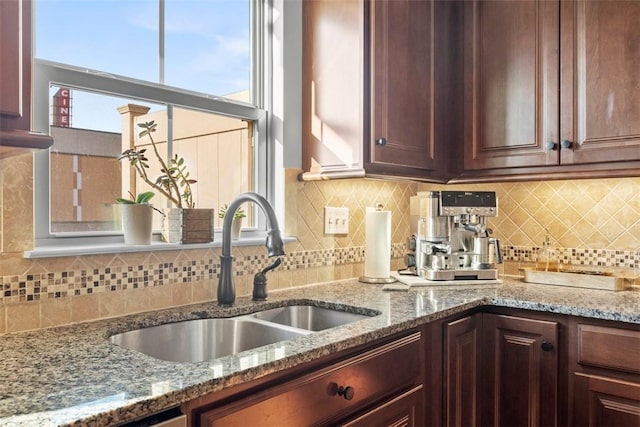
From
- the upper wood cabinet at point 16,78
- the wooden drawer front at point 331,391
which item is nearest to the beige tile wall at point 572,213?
the wooden drawer front at point 331,391

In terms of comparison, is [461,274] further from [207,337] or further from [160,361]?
[160,361]

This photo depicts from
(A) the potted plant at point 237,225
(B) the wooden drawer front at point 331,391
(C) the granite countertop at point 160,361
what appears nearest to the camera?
(C) the granite countertop at point 160,361

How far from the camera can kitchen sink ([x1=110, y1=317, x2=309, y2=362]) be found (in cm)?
144

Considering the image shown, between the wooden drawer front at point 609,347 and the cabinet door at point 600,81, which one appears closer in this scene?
the wooden drawer front at point 609,347

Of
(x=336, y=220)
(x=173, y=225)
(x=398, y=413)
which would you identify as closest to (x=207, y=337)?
(x=173, y=225)

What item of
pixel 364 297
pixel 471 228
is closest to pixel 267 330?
pixel 364 297

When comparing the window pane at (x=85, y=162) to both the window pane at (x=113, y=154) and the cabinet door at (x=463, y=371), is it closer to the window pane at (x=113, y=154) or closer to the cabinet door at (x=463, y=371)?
the window pane at (x=113, y=154)

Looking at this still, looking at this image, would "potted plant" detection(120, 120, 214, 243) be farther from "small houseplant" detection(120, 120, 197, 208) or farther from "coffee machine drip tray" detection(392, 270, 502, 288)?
"coffee machine drip tray" detection(392, 270, 502, 288)

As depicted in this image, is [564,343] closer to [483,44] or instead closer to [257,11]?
[483,44]

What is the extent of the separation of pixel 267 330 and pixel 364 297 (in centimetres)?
46

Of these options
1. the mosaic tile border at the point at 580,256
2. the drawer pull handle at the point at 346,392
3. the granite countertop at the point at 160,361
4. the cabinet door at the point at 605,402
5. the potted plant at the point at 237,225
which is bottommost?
Answer: the cabinet door at the point at 605,402

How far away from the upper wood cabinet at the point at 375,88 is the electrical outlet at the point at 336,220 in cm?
23

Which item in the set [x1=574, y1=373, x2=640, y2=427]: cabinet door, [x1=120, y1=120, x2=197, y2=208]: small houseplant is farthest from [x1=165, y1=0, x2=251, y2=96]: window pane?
[x1=574, y1=373, x2=640, y2=427]: cabinet door

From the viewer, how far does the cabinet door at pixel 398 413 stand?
1355 mm
